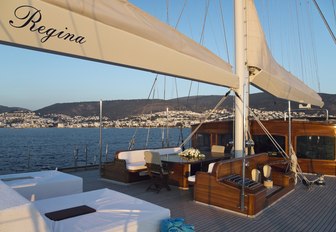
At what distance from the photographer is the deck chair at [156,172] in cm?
671

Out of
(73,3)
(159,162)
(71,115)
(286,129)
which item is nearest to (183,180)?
(159,162)

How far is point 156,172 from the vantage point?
22.3ft

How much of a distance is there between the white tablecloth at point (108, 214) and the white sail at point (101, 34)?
5.34ft

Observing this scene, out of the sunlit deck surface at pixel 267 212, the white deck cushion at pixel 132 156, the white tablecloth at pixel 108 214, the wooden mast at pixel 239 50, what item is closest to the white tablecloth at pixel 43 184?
the white tablecloth at pixel 108 214

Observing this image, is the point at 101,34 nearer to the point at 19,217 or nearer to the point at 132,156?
the point at 19,217

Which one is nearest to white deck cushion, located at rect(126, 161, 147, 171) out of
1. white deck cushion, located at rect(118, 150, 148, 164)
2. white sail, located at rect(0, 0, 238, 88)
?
white deck cushion, located at rect(118, 150, 148, 164)

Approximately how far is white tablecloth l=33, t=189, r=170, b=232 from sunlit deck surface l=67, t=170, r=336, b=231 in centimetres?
115

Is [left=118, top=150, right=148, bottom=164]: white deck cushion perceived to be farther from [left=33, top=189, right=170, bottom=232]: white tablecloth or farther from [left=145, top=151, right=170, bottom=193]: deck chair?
[left=33, top=189, right=170, bottom=232]: white tablecloth

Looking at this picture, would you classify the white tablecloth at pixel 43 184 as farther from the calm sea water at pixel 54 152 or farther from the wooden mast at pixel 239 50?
the calm sea water at pixel 54 152

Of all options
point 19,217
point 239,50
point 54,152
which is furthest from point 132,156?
point 54,152

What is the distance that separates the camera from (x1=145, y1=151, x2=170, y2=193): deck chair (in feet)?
22.0

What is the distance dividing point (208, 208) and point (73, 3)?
14.1ft

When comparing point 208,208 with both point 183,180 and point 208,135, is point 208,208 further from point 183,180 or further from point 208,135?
point 208,135

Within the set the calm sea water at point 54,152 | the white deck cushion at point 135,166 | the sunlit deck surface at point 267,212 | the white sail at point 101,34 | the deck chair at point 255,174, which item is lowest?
the calm sea water at point 54,152
